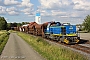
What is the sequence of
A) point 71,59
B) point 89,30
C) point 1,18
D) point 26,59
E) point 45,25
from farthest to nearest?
point 1,18 → point 89,30 → point 45,25 → point 26,59 → point 71,59

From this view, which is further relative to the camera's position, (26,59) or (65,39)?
(65,39)

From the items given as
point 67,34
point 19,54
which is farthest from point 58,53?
point 67,34

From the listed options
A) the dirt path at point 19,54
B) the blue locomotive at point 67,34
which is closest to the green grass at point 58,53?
the dirt path at point 19,54

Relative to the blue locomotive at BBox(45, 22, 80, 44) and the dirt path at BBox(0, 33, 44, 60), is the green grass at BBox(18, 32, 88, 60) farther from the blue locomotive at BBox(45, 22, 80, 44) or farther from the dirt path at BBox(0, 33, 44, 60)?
the blue locomotive at BBox(45, 22, 80, 44)

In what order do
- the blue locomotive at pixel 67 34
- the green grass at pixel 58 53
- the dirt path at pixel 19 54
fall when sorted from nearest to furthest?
the green grass at pixel 58 53 → the dirt path at pixel 19 54 → the blue locomotive at pixel 67 34

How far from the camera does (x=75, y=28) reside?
27.5 metres

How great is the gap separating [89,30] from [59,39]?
72.8 meters

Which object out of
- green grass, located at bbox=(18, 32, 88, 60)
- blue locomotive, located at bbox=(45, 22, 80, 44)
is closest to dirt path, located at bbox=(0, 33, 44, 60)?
green grass, located at bbox=(18, 32, 88, 60)

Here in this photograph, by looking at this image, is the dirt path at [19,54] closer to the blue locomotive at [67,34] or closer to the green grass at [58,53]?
the green grass at [58,53]

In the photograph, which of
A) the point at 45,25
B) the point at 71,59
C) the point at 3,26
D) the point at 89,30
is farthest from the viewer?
the point at 3,26

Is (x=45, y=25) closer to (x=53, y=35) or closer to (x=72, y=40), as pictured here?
(x=53, y=35)

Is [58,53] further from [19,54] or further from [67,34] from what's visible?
[67,34]

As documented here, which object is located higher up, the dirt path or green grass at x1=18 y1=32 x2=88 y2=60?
green grass at x1=18 y1=32 x2=88 y2=60

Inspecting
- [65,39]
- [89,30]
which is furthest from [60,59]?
[89,30]
